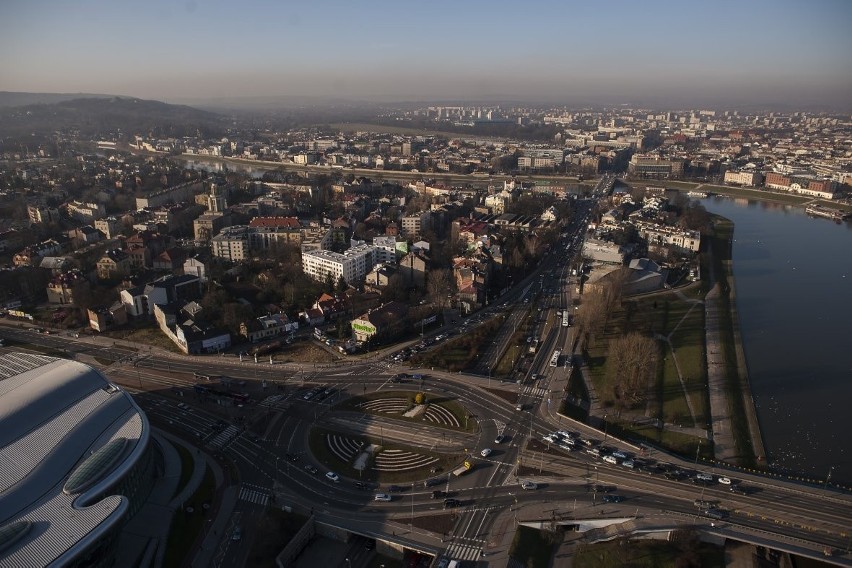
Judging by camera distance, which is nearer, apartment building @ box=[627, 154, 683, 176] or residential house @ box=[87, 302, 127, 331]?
residential house @ box=[87, 302, 127, 331]

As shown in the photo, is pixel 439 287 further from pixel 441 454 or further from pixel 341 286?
pixel 441 454

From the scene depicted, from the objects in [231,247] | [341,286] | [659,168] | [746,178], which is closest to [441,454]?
[341,286]

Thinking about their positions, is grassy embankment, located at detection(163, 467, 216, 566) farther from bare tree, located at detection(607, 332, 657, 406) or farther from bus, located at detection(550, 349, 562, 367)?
bare tree, located at detection(607, 332, 657, 406)

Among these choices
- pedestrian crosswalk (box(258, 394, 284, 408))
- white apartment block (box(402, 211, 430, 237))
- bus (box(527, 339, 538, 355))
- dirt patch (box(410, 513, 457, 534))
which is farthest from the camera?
white apartment block (box(402, 211, 430, 237))

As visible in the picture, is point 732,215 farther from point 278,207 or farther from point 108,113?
point 108,113

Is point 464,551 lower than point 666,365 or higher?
lower

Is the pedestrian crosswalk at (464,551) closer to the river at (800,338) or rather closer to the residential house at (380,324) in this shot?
the river at (800,338)

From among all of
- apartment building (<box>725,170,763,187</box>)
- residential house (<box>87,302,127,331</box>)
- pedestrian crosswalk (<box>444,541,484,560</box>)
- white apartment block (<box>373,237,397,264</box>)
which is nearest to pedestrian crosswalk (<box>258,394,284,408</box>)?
pedestrian crosswalk (<box>444,541,484,560</box>)
